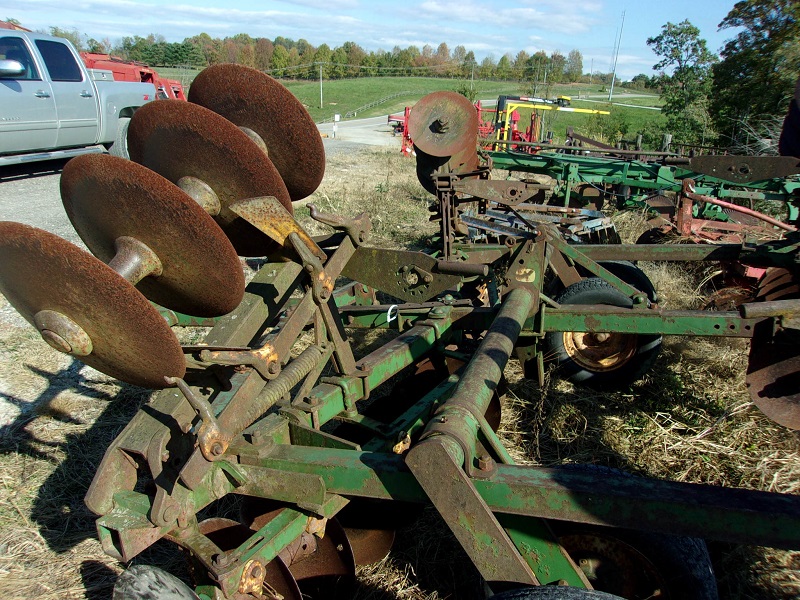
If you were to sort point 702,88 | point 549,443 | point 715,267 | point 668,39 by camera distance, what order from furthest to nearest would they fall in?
point 668,39 → point 702,88 → point 715,267 → point 549,443

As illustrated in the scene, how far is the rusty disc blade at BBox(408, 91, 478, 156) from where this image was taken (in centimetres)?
608

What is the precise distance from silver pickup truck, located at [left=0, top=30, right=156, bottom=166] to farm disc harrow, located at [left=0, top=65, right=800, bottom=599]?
8331mm

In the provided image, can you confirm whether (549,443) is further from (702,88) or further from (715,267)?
(702,88)

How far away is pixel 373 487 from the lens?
2.19 m

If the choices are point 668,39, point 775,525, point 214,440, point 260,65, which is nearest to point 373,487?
point 214,440

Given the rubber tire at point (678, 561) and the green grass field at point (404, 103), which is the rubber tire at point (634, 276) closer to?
the rubber tire at point (678, 561)

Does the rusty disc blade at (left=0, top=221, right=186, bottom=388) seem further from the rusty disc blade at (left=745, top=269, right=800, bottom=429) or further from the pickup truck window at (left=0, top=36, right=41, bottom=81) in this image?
the pickup truck window at (left=0, top=36, right=41, bottom=81)

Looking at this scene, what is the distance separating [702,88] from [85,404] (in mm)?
17804

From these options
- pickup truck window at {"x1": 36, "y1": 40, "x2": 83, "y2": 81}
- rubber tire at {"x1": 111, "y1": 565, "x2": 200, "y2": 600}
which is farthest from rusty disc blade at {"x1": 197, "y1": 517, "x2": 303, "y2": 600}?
pickup truck window at {"x1": 36, "y1": 40, "x2": 83, "y2": 81}

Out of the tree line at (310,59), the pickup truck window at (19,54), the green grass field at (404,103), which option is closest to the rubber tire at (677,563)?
the pickup truck window at (19,54)

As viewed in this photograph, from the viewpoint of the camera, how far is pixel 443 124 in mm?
6086

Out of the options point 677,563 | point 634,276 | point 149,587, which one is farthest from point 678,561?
point 634,276

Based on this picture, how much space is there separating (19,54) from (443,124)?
26.2 ft

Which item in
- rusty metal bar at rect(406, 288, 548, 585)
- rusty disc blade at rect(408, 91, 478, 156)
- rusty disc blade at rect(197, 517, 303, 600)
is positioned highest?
rusty disc blade at rect(408, 91, 478, 156)
